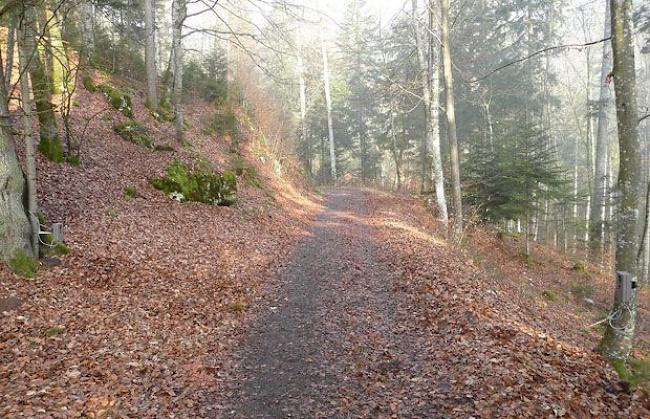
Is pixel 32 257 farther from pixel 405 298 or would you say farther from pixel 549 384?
pixel 549 384

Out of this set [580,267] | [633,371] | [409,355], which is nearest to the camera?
[633,371]

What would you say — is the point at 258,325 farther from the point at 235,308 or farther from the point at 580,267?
the point at 580,267

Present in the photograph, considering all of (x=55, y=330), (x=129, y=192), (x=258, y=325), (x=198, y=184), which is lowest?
(x=258, y=325)

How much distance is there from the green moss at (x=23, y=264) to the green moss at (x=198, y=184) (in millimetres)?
5601

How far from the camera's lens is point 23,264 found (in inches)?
291

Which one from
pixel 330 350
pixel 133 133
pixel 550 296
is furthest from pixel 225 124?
pixel 330 350

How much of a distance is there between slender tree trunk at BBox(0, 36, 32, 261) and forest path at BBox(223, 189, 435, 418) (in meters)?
4.62

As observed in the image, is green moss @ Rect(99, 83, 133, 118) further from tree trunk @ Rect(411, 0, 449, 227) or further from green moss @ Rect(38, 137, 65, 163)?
tree trunk @ Rect(411, 0, 449, 227)

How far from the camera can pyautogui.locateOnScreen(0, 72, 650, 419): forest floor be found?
201 inches

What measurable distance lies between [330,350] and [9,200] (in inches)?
256

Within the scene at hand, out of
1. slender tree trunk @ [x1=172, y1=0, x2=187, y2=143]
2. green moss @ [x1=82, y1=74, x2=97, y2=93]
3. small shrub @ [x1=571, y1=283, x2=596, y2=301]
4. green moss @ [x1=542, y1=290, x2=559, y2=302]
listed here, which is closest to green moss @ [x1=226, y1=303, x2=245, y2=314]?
green moss @ [x1=542, y1=290, x2=559, y2=302]

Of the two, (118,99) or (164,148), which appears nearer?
(164,148)

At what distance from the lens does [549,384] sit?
5074 millimetres

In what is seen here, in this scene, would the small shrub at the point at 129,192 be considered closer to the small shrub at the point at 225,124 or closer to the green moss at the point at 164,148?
the green moss at the point at 164,148
